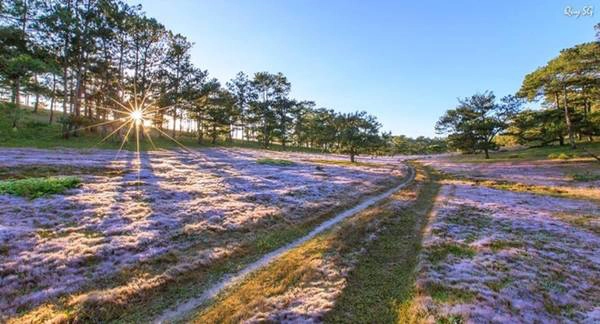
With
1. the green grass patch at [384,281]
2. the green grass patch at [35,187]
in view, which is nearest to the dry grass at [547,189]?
the green grass patch at [384,281]

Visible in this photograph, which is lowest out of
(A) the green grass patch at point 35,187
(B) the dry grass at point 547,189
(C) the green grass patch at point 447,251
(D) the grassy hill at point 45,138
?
(C) the green grass patch at point 447,251

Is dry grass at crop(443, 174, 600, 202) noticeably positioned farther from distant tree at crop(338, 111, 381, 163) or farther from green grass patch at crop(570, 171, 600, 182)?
distant tree at crop(338, 111, 381, 163)

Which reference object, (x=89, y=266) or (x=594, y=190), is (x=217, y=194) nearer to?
(x=89, y=266)

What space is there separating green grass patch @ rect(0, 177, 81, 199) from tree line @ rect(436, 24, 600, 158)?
61.8 m

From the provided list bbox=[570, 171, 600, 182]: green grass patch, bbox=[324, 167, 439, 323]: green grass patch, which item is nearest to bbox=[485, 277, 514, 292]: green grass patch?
bbox=[324, 167, 439, 323]: green grass patch

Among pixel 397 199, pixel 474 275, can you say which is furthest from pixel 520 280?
pixel 397 199

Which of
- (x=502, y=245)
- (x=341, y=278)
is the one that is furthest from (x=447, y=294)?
(x=502, y=245)

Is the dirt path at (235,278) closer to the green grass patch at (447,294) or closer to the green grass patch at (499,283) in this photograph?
the green grass patch at (447,294)

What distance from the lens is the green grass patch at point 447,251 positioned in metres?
12.0

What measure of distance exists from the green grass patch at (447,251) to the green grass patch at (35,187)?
22062mm

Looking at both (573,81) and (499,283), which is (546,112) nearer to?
(573,81)

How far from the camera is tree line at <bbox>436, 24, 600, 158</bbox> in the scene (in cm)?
4450

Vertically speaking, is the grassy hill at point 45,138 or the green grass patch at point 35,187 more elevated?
the grassy hill at point 45,138

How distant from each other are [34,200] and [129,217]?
6039 mm
